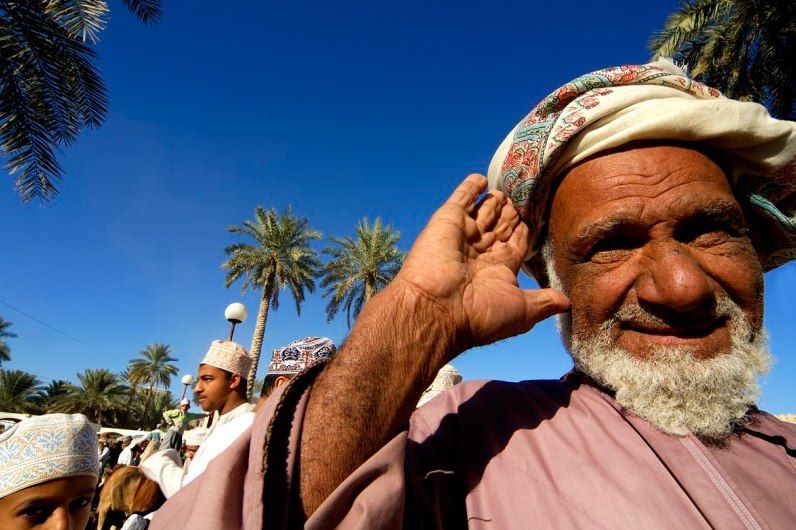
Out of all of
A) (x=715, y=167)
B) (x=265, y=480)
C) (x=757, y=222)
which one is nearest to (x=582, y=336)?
(x=715, y=167)

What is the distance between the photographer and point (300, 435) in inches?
42.0

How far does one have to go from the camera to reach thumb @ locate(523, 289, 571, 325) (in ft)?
5.23

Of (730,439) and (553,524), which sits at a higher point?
(730,439)

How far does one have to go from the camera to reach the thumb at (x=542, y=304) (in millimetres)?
1593

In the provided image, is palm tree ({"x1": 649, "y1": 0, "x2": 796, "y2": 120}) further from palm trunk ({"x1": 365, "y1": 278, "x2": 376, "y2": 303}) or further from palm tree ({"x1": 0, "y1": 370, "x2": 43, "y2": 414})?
palm tree ({"x1": 0, "y1": 370, "x2": 43, "y2": 414})

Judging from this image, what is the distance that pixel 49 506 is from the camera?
8.16ft

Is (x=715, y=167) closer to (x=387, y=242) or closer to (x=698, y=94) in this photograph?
(x=698, y=94)

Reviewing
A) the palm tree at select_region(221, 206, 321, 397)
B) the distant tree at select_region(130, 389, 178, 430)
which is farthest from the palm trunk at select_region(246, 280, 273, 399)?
the distant tree at select_region(130, 389, 178, 430)

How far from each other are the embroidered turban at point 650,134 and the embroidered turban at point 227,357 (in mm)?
3266

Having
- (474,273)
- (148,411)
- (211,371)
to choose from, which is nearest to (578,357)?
(474,273)

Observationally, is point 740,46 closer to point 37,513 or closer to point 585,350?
point 585,350

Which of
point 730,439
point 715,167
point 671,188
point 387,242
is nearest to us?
point 730,439

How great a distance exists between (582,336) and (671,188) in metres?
0.66

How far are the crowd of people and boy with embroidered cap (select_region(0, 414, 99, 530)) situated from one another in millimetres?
1966
